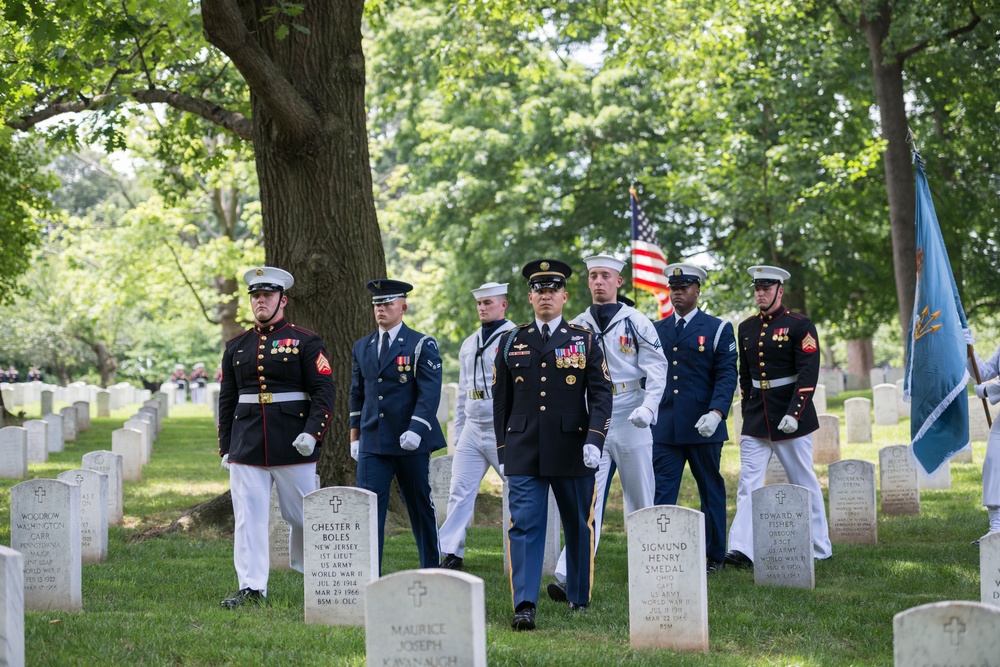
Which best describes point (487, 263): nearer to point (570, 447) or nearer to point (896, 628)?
point (570, 447)

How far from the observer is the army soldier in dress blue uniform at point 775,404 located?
31.9 ft

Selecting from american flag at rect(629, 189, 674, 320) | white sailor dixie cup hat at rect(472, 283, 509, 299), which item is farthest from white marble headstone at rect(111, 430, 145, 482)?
white sailor dixie cup hat at rect(472, 283, 509, 299)

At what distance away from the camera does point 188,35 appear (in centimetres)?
1430

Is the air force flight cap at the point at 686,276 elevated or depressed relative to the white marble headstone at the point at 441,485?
elevated

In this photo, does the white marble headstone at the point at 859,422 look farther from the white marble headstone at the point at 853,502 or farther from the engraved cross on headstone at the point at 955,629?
the engraved cross on headstone at the point at 955,629

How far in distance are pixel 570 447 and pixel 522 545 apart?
2.18ft

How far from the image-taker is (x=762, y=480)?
32.5ft

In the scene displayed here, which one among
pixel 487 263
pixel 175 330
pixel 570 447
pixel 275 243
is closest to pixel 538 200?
pixel 487 263

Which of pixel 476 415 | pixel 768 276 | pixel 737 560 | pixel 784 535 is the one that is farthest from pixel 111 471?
pixel 784 535

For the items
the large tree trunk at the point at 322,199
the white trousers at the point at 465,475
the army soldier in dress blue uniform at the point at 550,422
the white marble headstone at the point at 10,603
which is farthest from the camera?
the large tree trunk at the point at 322,199

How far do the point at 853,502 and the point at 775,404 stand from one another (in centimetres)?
143

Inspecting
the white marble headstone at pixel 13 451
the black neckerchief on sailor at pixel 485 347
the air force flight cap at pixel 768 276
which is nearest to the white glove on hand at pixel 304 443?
the black neckerchief on sailor at pixel 485 347

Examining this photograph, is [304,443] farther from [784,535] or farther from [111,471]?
[111,471]

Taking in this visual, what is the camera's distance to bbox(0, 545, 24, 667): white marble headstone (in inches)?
213
